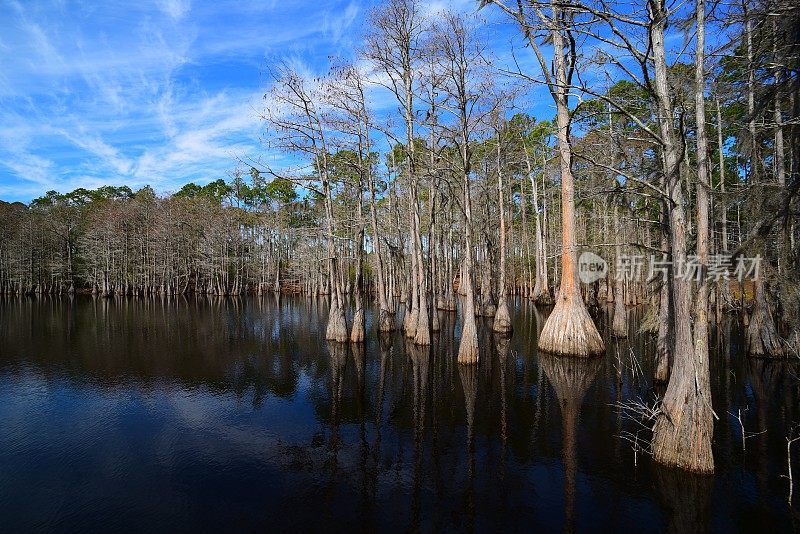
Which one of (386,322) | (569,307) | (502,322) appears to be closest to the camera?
(569,307)

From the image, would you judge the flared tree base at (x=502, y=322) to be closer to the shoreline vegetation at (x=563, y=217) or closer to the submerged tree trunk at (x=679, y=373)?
the shoreline vegetation at (x=563, y=217)

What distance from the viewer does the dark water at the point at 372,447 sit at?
601 cm

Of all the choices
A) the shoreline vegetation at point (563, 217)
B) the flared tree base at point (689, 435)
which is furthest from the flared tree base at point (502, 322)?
the flared tree base at point (689, 435)

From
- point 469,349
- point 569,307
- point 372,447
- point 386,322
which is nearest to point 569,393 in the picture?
point 469,349

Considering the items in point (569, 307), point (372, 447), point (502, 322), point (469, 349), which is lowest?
point (372, 447)

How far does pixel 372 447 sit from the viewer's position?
27.2ft

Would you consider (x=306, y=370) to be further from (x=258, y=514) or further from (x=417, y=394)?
(x=258, y=514)

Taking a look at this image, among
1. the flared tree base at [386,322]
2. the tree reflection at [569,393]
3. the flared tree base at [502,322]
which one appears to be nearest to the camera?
the tree reflection at [569,393]

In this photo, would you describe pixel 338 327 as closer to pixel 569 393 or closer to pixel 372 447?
pixel 569 393

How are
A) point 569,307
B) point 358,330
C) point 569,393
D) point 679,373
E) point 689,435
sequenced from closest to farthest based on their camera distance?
point 689,435 < point 679,373 < point 569,393 < point 569,307 < point 358,330

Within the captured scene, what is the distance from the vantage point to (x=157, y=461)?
784cm

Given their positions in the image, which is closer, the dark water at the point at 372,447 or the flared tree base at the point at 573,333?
the dark water at the point at 372,447

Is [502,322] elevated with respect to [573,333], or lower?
lower

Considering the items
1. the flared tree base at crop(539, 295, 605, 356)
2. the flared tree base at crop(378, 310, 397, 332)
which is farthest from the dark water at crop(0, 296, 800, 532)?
the flared tree base at crop(378, 310, 397, 332)
